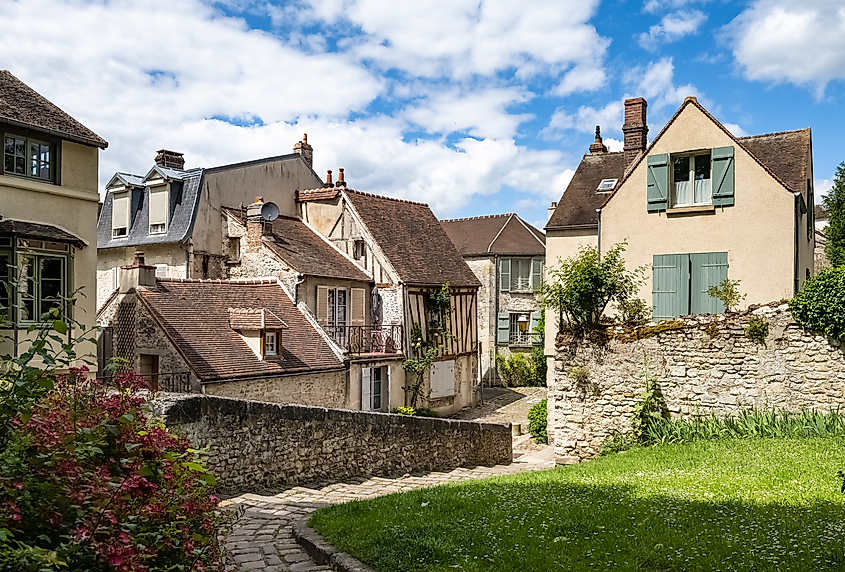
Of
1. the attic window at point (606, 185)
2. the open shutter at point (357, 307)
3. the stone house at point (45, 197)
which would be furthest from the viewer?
the open shutter at point (357, 307)

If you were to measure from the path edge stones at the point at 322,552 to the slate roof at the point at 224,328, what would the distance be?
23.7 ft

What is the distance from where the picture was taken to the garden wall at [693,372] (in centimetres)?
1108

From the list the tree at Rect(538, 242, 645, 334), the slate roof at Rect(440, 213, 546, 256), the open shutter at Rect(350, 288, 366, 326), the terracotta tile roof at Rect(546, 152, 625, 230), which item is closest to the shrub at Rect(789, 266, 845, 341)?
the tree at Rect(538, 242, 645, 334)

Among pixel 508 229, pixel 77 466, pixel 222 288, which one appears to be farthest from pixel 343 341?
pixel 77 466

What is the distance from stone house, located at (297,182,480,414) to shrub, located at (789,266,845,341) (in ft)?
39.2

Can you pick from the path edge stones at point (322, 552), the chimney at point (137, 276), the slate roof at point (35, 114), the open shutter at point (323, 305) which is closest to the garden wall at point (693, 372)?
the path edge stones at point (322, 552)

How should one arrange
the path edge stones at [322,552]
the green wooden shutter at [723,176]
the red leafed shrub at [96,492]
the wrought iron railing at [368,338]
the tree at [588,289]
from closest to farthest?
the red leafed shrub at [96,492] < the path edge stones at [322,552] < the tree at [588,289] < the green wooden shutter at [723,176] < the wrought iron railing at [368,338]

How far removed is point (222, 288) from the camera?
687 inches

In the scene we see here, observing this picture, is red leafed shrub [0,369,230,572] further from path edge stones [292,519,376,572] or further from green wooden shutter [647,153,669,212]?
green wooden shutter [647,153,669,212]

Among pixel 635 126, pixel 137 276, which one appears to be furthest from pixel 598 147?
pixel 137 276

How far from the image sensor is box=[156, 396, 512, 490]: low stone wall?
1022 cm

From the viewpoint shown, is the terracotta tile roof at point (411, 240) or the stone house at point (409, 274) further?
the terracotta tile roof at point (411, 240)

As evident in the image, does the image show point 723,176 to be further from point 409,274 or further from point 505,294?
point 505,294

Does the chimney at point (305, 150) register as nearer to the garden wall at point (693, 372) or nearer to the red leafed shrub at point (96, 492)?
the garden wall at point (693, 372)
